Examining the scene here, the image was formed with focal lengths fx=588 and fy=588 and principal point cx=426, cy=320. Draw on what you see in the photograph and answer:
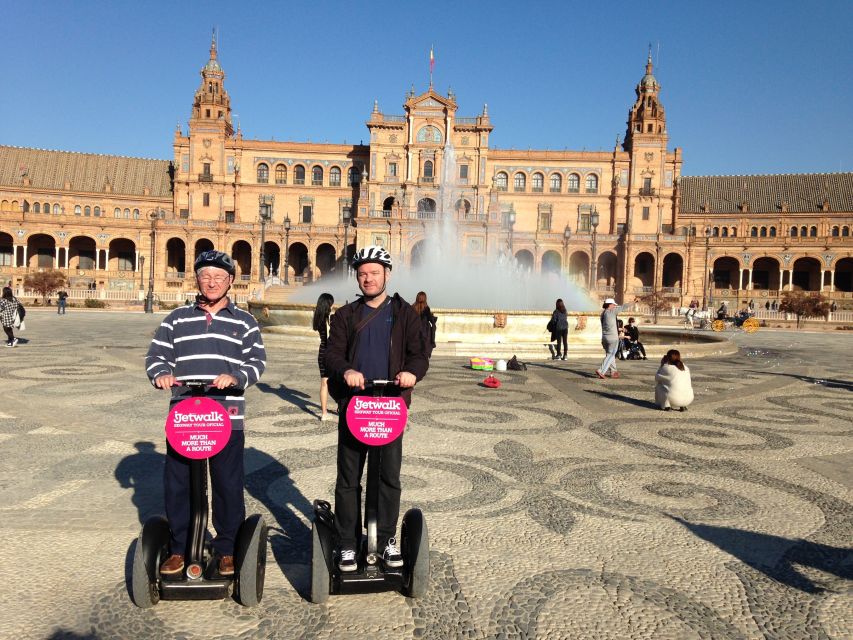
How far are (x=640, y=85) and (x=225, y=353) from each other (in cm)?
7369

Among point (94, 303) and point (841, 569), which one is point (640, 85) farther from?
point (841, 569)

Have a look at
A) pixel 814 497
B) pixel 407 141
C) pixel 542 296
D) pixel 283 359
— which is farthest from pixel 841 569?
pixel 407 141

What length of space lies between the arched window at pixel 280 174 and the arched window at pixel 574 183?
32.0 metres

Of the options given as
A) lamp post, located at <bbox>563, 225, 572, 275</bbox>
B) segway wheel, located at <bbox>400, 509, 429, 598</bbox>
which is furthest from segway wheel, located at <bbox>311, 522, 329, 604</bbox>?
lamp post, located at <bbox>563, 225, 572, 275</bbox>

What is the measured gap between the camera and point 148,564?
3.03 m

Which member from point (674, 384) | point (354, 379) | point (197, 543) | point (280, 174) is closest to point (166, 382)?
point (197, 543)

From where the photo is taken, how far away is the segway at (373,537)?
3080mm

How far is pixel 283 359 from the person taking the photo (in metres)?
14.3

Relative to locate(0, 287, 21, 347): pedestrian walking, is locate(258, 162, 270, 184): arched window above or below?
above

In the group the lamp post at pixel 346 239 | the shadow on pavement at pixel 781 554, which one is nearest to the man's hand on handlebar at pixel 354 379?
the shadow on pavement at pixel 781 554

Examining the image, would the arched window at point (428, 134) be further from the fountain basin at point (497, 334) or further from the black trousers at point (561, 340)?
the black trousers at point (561, 340)

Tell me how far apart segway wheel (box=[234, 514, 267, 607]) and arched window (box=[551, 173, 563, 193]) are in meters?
66.3

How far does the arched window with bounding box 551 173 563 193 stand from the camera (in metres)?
65.9

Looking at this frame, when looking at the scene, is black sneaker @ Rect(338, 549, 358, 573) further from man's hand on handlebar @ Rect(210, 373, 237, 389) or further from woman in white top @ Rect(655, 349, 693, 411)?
woman in white top @ Rect(655, 349, 693, 411)
